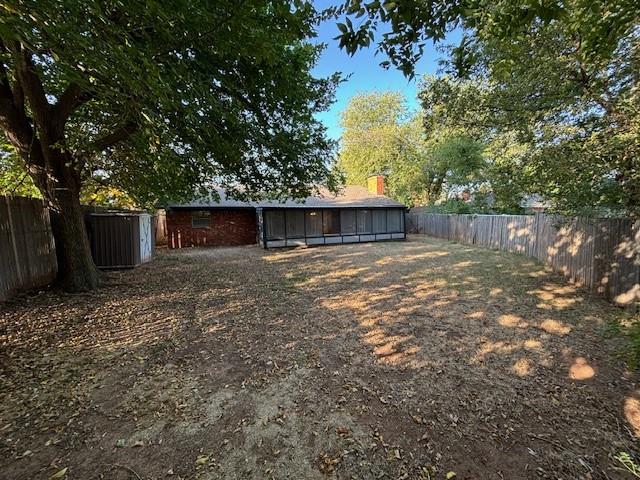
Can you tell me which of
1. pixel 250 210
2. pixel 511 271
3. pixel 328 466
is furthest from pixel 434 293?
pixel 250 210

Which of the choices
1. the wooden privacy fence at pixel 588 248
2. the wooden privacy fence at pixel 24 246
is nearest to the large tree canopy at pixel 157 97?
the wooden privacy fence at pixel 24 246

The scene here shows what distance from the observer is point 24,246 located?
18.7 feet

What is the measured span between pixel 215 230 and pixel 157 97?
45.5 feet

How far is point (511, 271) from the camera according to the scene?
873 centimetres

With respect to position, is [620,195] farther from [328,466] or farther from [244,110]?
[244,110]

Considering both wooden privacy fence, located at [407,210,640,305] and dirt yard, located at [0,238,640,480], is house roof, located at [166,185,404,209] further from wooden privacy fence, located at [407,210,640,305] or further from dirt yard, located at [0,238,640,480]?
dirt yard, located at [0,238,640,480]

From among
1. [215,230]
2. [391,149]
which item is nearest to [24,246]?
[215,230]

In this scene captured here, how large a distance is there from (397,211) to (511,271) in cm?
1080

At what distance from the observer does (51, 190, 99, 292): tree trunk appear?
19.7 ft

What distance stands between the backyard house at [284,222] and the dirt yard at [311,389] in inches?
A: 388

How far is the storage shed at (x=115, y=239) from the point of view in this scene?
8820 millimetres

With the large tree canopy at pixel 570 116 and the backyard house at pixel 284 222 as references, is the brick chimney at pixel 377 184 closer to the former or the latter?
the backyard house at pixel 284 222

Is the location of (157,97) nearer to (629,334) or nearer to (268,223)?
(629,334)

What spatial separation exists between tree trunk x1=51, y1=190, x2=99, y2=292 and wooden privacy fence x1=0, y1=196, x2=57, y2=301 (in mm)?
364
